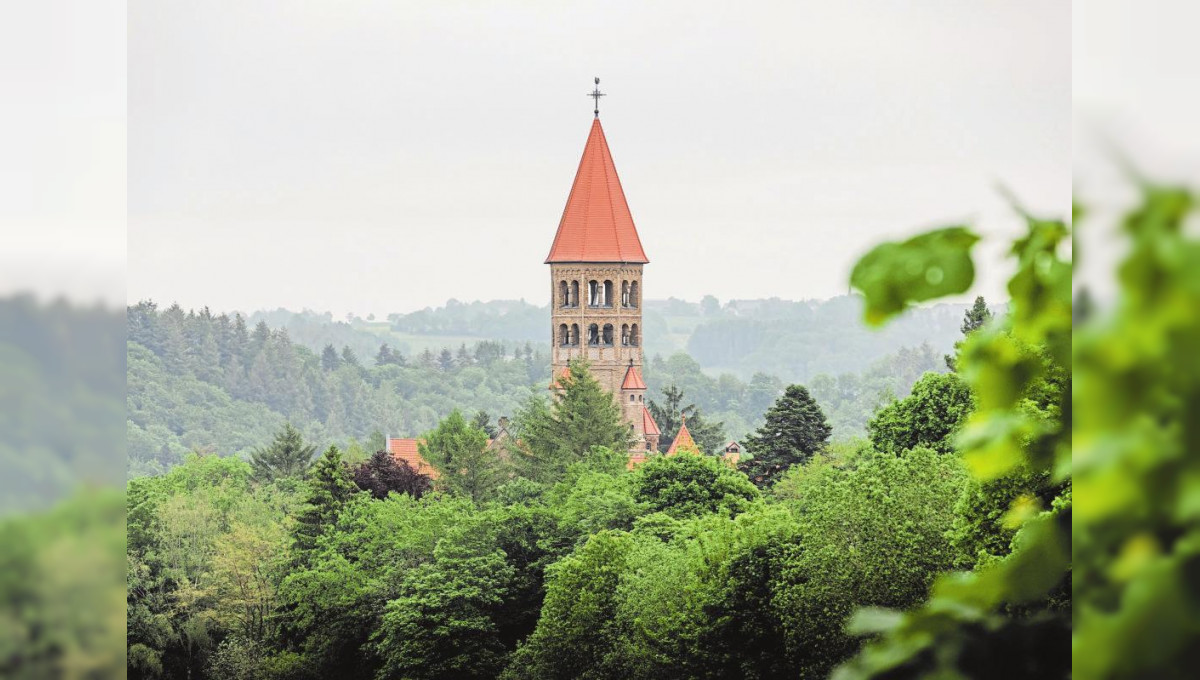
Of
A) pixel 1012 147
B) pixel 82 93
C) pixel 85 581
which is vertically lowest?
pixel 85 581

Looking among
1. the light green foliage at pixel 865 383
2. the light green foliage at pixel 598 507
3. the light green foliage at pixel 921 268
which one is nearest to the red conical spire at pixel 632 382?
the light green foliage at pixel 865 383

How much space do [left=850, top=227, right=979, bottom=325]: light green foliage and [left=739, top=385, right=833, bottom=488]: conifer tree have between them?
20.3 metres

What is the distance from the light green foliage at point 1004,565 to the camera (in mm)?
863

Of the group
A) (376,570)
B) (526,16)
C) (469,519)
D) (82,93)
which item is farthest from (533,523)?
(82,93)

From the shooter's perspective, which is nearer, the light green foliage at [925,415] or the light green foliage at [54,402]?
the light green foliage at [54,402]

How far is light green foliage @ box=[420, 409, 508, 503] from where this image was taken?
59.8ft

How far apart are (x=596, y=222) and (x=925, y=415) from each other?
1683 cm

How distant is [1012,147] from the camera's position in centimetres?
1525

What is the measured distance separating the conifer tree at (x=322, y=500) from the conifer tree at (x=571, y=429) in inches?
173

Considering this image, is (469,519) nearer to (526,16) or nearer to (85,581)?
(526,16)

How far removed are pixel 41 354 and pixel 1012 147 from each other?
13753 millimetres

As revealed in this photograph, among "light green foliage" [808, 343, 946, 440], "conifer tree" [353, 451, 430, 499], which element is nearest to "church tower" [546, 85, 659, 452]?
"light green foliage" [808, 343, 946, 440]

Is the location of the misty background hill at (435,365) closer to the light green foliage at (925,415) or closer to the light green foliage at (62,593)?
the light green foliage at (925,415)

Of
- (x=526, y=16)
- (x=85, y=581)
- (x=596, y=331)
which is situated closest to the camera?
(x=85, y=581)
